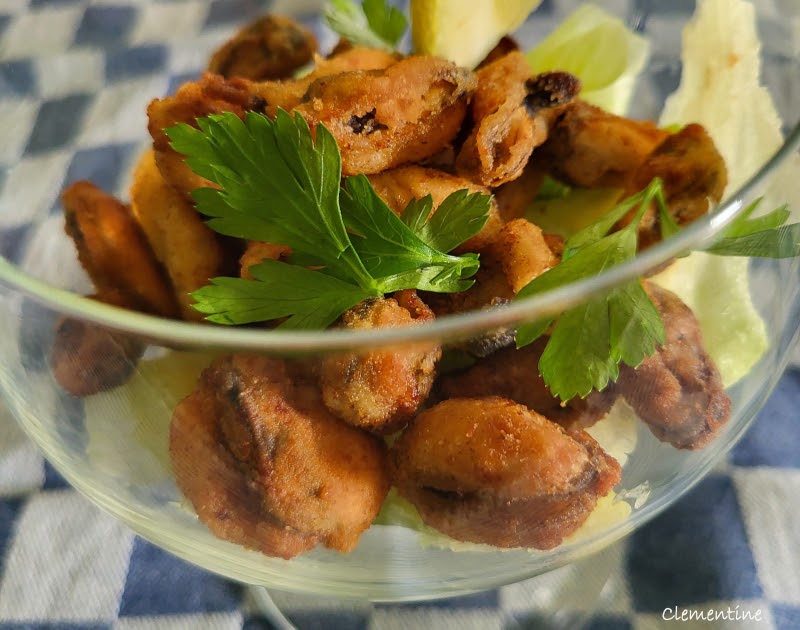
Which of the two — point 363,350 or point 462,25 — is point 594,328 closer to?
point 363,350

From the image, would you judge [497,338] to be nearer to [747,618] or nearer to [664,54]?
[747,618]

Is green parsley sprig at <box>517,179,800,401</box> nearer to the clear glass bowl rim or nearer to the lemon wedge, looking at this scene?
the clear glass bowl rim

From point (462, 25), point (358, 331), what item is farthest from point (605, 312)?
point (462, 25)

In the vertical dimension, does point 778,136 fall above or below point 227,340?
below

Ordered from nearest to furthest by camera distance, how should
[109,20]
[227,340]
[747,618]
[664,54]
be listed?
[227,340] → [747,618] → [664,54] → [109,20]

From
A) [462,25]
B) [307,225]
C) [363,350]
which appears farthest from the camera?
[462,25]

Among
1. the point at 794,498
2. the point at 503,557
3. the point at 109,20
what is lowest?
the point at 794,498

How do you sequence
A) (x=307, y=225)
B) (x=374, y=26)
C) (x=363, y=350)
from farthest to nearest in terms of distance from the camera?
(x=374, y=26) < (x=307, y=225) < (x=363, y=350)

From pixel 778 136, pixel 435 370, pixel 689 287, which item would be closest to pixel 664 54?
pixel 778 136

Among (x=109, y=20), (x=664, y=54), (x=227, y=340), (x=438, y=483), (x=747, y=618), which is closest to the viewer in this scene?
(x=227, y=340)
